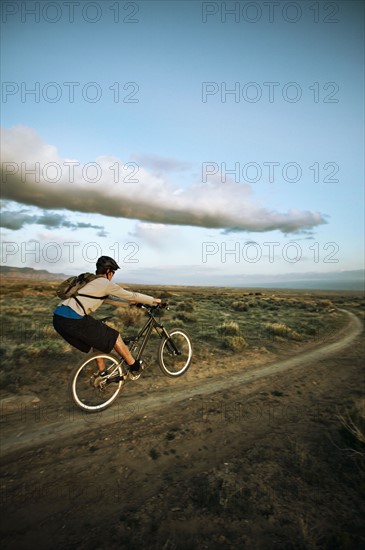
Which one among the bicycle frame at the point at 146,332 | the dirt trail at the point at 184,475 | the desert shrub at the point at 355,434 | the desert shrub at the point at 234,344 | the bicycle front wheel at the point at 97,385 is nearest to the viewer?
the dirt trail at the point at 184,475

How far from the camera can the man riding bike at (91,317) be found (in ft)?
16.0

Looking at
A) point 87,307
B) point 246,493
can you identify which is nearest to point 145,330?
point 87,307

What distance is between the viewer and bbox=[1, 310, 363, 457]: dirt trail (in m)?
4.55

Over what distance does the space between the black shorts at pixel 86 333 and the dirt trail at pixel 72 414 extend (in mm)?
1228

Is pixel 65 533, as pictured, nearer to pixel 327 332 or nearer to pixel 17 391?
pixel 17 391

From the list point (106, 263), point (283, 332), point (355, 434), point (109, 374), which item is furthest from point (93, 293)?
point (283, 332)

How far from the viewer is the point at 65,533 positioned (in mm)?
2740

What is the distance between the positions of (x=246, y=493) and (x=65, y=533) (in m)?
1.90

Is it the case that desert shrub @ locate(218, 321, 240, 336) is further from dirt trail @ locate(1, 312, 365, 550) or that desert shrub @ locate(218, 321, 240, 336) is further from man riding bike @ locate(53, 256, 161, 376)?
man riding bike @ locate(53, 256, 161, 376)

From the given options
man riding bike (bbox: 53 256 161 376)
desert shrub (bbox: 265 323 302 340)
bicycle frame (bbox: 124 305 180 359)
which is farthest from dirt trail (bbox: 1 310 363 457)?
desert shrub (bbox: 265 323 302 340)

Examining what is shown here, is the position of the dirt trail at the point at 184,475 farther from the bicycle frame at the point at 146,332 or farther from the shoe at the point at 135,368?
the bicycle frame at the point at 146,332

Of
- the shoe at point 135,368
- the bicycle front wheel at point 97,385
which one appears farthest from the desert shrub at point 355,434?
the bicycle front wheel at point 97,385

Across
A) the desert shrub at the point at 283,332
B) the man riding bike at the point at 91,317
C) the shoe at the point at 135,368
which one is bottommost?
the desert shrub at the point at 283,332

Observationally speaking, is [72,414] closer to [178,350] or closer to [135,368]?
[135,368]
